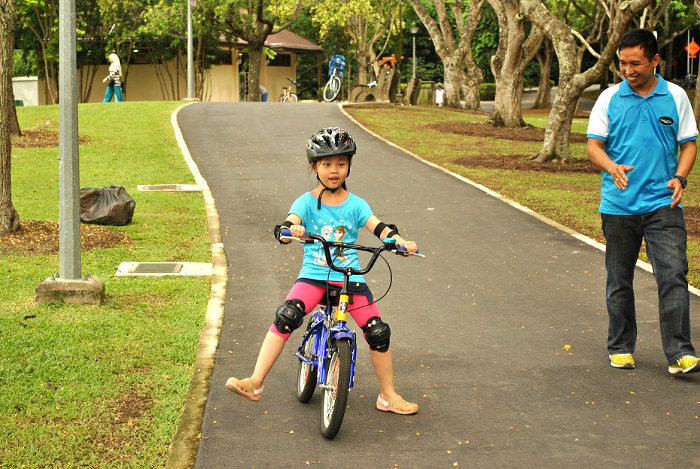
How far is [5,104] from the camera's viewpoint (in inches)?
407

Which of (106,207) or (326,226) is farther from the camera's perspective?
(106,207)

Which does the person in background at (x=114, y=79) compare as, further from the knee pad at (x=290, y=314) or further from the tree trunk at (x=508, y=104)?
the knee pad at (x=290, y=314)

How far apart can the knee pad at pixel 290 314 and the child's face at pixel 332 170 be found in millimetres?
706

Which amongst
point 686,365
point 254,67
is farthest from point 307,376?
point 254,67

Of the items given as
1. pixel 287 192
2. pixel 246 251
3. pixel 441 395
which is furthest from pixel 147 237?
pixel 441 395

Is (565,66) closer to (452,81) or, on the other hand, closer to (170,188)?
(170,188)

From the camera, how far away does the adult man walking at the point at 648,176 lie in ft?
21.2

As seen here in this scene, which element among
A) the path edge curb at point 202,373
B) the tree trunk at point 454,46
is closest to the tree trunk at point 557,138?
the path edge curb at point 202,373

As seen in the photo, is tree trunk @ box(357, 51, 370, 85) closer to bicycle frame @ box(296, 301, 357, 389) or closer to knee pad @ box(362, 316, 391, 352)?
bicycle frame @ box(296, 301, 357, 389)

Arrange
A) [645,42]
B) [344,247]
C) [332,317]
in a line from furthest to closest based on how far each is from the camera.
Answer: [645,42], [332,317], [344,247]

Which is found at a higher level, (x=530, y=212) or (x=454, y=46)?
(x=454, y=46)

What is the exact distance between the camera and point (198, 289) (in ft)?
28.9

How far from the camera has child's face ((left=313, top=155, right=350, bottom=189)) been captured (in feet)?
18.1

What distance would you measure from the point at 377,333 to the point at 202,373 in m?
1.49
